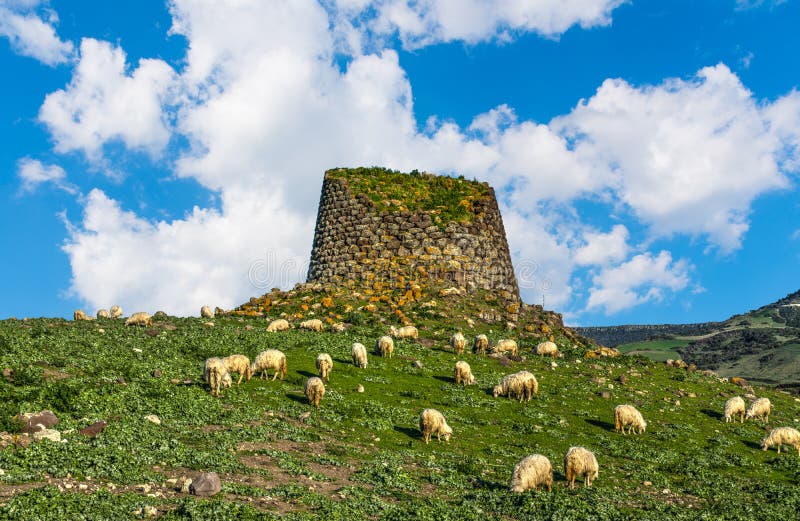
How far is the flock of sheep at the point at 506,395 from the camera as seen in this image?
17.7 metres

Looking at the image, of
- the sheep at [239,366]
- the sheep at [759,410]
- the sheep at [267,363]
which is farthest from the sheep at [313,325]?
the sheep at [759,410]

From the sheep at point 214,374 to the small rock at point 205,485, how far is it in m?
9.18

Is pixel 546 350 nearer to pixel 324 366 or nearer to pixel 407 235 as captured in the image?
pixel 324 366

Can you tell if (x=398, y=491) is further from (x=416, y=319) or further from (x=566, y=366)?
(x=416, y=319)

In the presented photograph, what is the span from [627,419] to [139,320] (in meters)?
28.7

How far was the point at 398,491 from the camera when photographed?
1678cm

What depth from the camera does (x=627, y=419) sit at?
26094mm

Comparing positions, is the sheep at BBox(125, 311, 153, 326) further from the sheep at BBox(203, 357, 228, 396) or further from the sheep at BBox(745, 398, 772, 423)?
the sheep at BBox(745, 398, 772, 423)

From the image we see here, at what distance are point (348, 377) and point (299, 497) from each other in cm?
1424

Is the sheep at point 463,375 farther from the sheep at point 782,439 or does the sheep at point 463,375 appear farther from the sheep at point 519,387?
the sheep at point 782,439

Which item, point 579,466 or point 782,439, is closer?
point 579,466

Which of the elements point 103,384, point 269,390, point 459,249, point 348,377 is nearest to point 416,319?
point 459,249

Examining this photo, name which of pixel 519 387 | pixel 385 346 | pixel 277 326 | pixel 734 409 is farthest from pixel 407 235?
pixel 734 409

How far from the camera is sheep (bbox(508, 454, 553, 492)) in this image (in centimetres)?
1720
